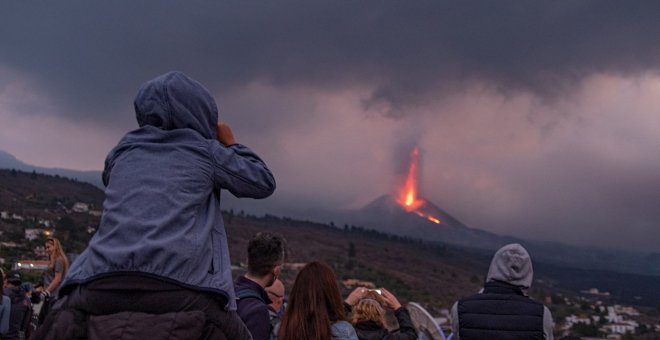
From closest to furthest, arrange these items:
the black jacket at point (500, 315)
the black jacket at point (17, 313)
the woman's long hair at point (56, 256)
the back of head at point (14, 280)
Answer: the black jacket at point (500, 315) < the black jacket at point (17, 313) < the back of head at point (14, 280) < the woman's long hair at point (56, 256)

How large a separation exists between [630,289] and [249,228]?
140 ft

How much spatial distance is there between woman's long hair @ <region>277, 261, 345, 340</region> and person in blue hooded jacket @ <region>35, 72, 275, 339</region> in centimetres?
182

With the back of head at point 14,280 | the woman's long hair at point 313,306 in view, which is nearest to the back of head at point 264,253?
the woman's long hair at point 313,306

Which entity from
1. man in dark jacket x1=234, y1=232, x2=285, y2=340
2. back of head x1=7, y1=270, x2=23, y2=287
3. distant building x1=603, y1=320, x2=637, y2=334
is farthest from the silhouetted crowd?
distant building x1=603, y1=320, x2=637, y2=334

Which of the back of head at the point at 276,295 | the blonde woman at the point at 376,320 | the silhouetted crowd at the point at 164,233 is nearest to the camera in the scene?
the silhouetted crowd at the point at 164,233

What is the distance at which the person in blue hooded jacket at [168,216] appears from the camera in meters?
2.61

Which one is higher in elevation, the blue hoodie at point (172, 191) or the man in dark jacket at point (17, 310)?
the blue hoodie at point (172, 191)

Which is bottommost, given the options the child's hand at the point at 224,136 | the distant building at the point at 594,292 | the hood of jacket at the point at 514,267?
the hood of jacket at the point at 514,267

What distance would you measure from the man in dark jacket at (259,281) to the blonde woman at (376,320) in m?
0.77

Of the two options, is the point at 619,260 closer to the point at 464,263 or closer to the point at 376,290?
the point at 464,263

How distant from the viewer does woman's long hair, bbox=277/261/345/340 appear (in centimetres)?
463

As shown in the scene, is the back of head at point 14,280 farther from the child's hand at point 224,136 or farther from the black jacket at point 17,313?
the child's hand at point 224,136

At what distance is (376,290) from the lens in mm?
5496

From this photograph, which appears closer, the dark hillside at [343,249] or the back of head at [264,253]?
the back of head at [264,253]
